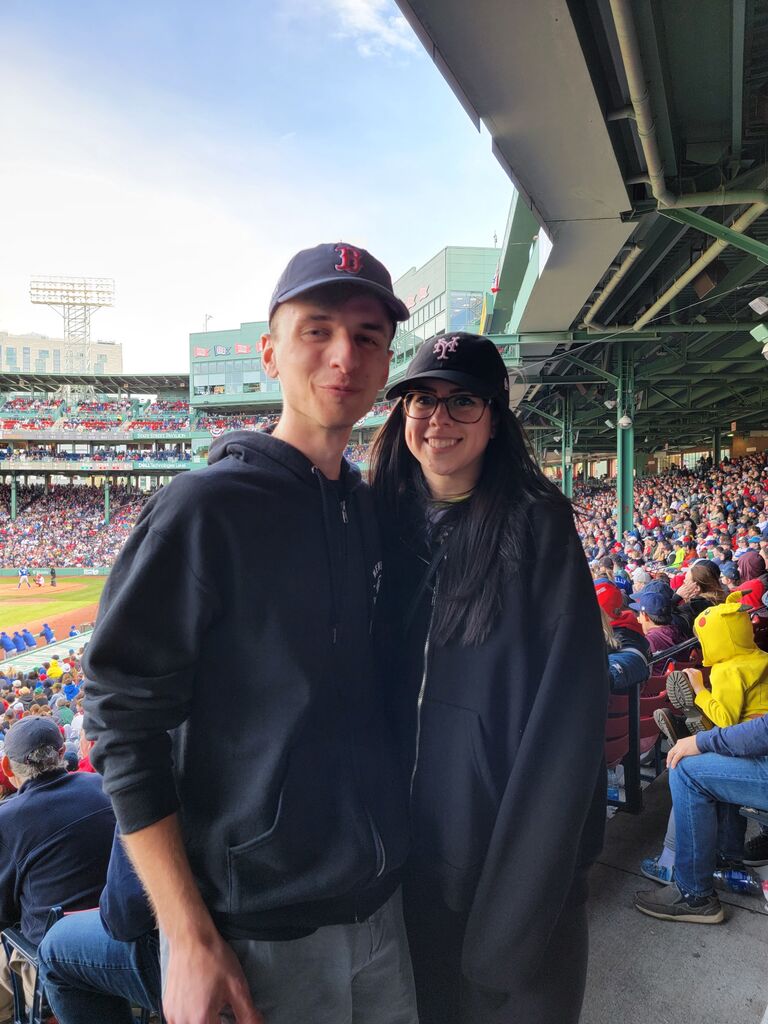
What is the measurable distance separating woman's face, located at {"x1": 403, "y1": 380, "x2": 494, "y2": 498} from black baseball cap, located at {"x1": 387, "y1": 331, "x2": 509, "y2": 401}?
0.03 metres

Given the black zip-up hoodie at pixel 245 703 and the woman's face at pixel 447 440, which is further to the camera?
the woman's face at pixel 447 440

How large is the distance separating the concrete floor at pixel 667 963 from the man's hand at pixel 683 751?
0.57 meters

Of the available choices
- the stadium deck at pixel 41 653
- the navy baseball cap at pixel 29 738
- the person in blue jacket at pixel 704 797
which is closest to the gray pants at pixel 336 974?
the navy baseball cap at pixel 29 738

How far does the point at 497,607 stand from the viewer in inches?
55.4

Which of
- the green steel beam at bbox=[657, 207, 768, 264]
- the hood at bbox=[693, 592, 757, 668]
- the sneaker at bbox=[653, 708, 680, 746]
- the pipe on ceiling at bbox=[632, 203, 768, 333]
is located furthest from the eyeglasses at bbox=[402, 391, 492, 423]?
the pipe on ceiling at bbox=[632, 203, 768, 333]

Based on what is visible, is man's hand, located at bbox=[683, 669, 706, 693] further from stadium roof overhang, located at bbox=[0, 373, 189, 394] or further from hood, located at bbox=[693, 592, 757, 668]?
stadium roof overhang, located at bbox=[0, 373, 189, 394]

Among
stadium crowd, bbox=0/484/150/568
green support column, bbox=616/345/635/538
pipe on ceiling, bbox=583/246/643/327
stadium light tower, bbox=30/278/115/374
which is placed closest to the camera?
pipe on ceiling, bbox=583/246/643/327

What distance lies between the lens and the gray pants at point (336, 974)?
1170 mm

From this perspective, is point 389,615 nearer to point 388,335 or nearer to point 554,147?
point 388,335

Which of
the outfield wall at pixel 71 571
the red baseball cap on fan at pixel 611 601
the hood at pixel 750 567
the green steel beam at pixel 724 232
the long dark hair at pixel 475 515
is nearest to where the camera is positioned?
the long dark hair at pixel 475 515

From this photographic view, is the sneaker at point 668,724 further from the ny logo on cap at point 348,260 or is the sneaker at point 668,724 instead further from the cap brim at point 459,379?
the ny logo on cap at point 348,260

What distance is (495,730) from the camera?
1.38 m

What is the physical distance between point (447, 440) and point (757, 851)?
9.15ft

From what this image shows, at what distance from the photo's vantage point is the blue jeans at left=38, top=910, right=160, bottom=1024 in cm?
153
